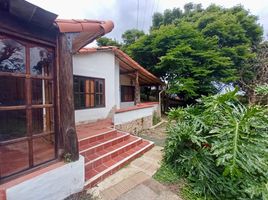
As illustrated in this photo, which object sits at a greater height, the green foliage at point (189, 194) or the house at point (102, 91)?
the house at point (102, 91)

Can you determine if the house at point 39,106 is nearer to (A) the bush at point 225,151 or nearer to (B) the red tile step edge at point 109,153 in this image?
(B) the red tile step edge at point 109,153

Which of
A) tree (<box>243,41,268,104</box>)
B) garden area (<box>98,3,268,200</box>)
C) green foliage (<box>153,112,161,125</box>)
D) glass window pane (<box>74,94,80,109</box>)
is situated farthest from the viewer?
tree (<box>243,41,268,104</box>)

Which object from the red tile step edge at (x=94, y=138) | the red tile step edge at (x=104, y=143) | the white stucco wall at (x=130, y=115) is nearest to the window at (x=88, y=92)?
the white stucco wall at (x=130, y=115)

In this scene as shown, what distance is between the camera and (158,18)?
1642cm

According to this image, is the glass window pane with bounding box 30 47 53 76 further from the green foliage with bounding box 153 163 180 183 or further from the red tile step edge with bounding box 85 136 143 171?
the green foliage with bounding box 153 163 180 183

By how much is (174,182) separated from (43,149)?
3.03 meters

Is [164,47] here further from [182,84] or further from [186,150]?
[186,150]

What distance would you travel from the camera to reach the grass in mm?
3381

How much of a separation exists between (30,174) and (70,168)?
667 mm

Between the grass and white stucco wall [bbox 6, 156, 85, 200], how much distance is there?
1.93m

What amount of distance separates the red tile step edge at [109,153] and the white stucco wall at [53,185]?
68cm

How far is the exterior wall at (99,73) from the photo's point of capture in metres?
6.55

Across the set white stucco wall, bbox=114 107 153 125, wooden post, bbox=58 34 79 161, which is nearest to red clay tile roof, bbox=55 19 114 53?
wooden post, bbox=58 34 79 161

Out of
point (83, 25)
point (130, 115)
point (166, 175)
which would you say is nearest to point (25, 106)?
point (83, 25)
